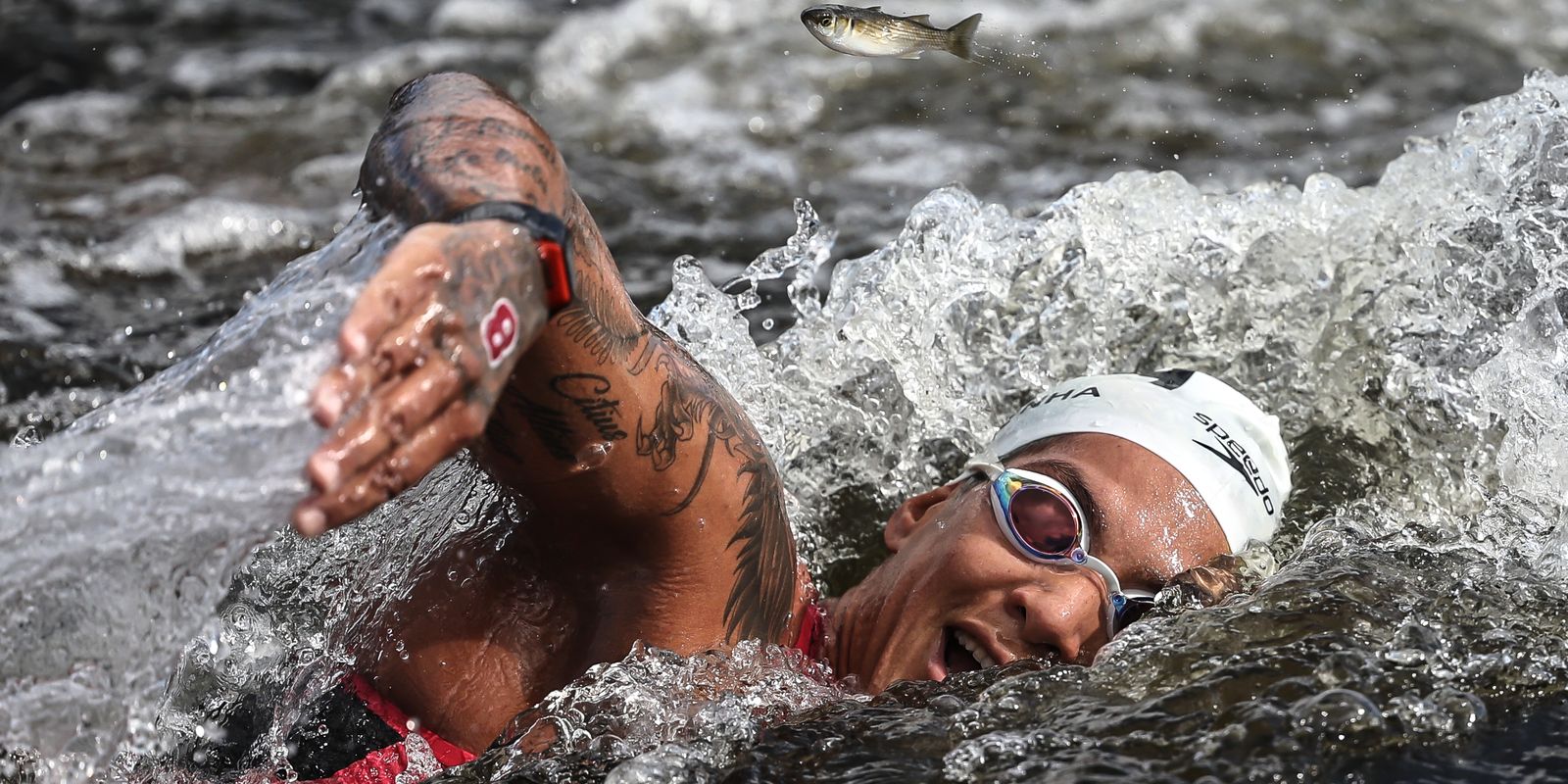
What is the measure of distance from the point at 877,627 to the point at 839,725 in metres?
0.44

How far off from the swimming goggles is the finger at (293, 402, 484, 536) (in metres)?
1.69

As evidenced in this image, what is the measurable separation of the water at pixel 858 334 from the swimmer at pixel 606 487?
0.42 ft

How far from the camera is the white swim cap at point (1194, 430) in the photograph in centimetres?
376

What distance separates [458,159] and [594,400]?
54 cm

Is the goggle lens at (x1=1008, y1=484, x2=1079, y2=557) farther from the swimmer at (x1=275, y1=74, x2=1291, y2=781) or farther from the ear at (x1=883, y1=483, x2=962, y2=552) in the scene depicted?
the ear at (x1=883, y1=483, x2=962, y2=552)

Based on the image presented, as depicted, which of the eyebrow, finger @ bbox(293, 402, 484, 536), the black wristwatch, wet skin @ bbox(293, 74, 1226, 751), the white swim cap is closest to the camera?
finger @ bbox(293, 402, 484, 536)

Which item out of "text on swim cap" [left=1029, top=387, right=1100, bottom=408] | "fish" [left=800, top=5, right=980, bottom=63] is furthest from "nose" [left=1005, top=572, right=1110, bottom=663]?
"fish" [left=800, top=5, right=980, bottom=63]

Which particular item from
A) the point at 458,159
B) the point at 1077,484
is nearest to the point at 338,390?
the point at 458,159

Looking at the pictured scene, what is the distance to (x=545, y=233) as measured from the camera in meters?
2.43

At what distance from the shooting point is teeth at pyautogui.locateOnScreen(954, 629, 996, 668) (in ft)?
11.4

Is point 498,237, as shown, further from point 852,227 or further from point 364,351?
point 852,227

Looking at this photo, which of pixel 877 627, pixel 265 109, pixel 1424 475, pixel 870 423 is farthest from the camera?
pixel 265 109

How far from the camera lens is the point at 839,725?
323cm

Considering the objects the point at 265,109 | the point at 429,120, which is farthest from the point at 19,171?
the point at 429,120
